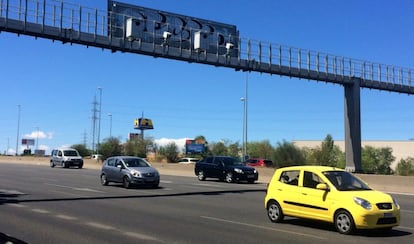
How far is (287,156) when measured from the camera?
52.5 metres

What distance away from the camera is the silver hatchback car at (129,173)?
23844mm

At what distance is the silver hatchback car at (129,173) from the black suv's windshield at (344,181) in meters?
13.7

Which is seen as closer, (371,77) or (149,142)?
(371,77)

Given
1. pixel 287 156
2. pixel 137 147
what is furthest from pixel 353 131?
pixel 137 147

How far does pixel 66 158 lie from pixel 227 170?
24.8m

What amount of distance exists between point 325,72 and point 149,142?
51869 millimetres

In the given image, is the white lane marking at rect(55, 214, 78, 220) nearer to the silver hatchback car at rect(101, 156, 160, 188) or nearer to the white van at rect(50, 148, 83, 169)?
the silver hatchback car at rect(101, 156, 160, 188)

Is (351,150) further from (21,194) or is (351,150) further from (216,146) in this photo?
(216,146)

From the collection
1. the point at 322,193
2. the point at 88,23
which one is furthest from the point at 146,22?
the point at 322,193

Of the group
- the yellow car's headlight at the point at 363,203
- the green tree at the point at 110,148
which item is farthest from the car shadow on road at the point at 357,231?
the green tree at the point at 110,148

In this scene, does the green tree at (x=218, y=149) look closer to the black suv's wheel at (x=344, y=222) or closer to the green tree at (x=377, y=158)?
the green tree at (x=377, y=158)

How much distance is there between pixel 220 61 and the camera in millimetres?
32062

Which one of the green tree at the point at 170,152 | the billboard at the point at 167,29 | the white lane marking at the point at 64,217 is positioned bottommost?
the white lane marking at the point at 64,217

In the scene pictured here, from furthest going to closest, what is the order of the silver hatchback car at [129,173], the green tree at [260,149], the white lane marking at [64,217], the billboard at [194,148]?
the billboard at [194,148], the green tree at [260,149], the silver hatchback car at [129,173], the white lane marking at [64,217]
